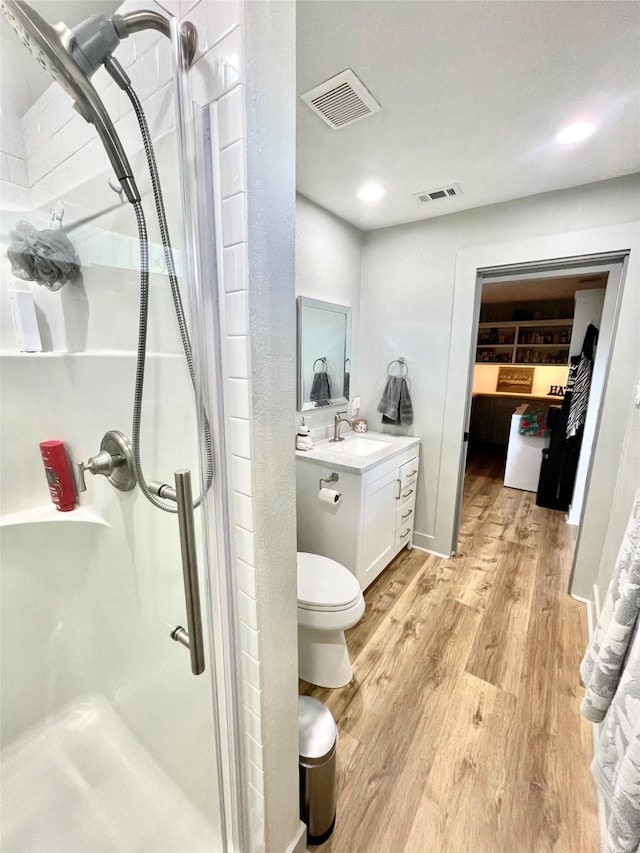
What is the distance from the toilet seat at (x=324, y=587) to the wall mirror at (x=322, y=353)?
975 millimetres

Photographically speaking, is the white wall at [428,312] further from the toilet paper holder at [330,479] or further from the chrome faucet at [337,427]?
the toilet paper holder at [330,479]

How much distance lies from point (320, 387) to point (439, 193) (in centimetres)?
132

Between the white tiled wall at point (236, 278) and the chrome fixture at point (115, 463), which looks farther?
the chrome fixture at point (115, 463)

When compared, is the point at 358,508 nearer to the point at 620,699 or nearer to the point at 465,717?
the point at 465,717

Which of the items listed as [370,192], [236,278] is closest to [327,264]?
[370,192]

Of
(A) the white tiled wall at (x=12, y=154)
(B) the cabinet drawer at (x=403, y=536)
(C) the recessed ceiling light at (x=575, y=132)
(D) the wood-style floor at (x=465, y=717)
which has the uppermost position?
(C) the recessed ceiling light at (x=575, y=132)

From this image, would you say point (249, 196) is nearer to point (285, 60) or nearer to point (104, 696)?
point (285, 60)

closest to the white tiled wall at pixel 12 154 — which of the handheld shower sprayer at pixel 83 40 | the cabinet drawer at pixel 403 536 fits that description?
the handheld shower sprayer at pixel 83 40

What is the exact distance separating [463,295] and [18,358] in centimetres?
230

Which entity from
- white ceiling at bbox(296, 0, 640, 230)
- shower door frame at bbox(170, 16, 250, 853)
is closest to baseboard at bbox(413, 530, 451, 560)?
shower door frame at bbox(170, 16, 250, 853)

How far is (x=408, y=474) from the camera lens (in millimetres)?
2352

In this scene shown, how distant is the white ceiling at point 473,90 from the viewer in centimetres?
95

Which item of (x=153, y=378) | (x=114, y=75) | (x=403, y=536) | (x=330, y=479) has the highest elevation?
(x=114, y=75)

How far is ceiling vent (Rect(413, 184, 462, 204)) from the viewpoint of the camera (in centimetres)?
186
